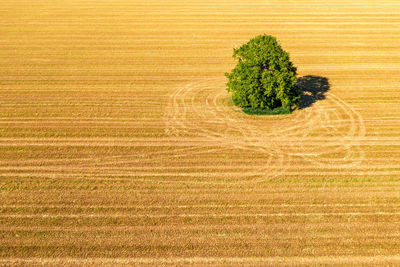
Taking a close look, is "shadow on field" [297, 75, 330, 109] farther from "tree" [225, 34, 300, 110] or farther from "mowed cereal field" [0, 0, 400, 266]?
"tree" [225, 34, 300, 110]

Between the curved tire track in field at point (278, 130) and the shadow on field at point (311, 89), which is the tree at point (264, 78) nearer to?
the curved tire track in field at point (278, 130)

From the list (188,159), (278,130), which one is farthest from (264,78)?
(188,159)

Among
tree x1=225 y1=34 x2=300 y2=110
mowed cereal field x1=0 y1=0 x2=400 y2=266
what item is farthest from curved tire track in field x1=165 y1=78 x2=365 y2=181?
tree x1=225 y1=34 x2=300 y2=110

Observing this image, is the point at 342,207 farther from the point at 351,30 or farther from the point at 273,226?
the point at 351,30

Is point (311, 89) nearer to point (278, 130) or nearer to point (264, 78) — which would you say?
point (264, 78)

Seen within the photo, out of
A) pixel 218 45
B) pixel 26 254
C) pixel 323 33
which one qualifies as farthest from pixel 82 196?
pixel 323 33

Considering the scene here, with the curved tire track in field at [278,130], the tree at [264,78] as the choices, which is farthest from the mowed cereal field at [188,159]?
the tree at [264,78]
